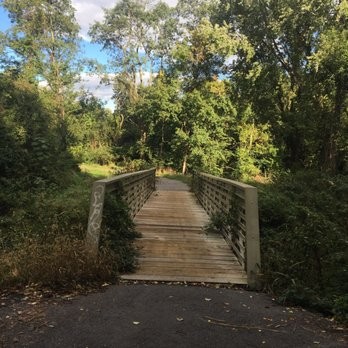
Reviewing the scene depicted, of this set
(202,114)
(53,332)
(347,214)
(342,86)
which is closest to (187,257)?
(53,332)

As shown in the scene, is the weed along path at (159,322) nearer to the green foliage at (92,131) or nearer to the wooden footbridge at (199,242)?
the wooden footbridge at (199,242)

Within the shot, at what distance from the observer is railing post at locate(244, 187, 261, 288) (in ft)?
15.9

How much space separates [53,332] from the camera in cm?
329

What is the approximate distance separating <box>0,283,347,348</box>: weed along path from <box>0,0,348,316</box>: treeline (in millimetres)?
562

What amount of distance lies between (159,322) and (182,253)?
2460 mm

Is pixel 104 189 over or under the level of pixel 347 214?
over

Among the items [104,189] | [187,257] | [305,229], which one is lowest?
[187,257]

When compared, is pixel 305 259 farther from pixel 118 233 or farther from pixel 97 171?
pixel 97 171

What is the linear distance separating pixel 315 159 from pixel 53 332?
20787 mm

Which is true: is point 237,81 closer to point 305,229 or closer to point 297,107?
point 297,107

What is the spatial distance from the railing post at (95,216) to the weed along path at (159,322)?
0.62 meters

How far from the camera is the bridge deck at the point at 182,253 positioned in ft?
16.5

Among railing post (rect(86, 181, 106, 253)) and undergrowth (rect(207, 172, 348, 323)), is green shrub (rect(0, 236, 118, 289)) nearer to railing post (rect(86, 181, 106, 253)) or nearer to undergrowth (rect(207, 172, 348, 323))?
railing post (rect(86, 181, 106, 253))

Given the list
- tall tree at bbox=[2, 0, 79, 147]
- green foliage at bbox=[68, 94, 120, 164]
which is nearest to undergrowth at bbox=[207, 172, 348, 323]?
green foliage at bbox=[68, 94, 120, 164]
